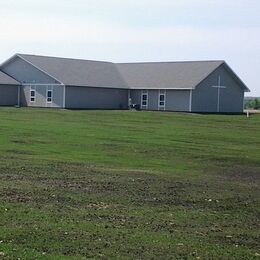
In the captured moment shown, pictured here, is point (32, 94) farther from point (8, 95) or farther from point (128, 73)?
point (128, 73)

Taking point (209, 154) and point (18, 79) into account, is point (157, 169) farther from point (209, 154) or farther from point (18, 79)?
point (18, 79)

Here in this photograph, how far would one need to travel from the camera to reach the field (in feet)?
29.4

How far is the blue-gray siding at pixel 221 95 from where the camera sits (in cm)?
6431

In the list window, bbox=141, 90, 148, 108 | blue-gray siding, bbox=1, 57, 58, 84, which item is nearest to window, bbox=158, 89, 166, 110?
window, bbox=141, 90, 148, 108

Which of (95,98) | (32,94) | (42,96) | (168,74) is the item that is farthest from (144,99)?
(32,94)

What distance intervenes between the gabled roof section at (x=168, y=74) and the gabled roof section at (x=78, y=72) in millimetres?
1382

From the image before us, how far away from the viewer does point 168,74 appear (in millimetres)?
67625

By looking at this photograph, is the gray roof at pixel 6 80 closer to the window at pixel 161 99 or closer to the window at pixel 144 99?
the window at pixel 144 99

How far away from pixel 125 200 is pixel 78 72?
54.2 m

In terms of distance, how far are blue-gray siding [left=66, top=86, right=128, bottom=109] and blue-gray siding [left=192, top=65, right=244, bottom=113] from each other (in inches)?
303

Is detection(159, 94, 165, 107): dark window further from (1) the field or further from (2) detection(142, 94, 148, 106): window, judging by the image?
(1) the field

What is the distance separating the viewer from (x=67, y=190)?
13570 mm

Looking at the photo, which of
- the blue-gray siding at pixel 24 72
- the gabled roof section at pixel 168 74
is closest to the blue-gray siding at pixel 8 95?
the blue-gray siding at pixel 24 72

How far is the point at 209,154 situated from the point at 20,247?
53.8 feet
